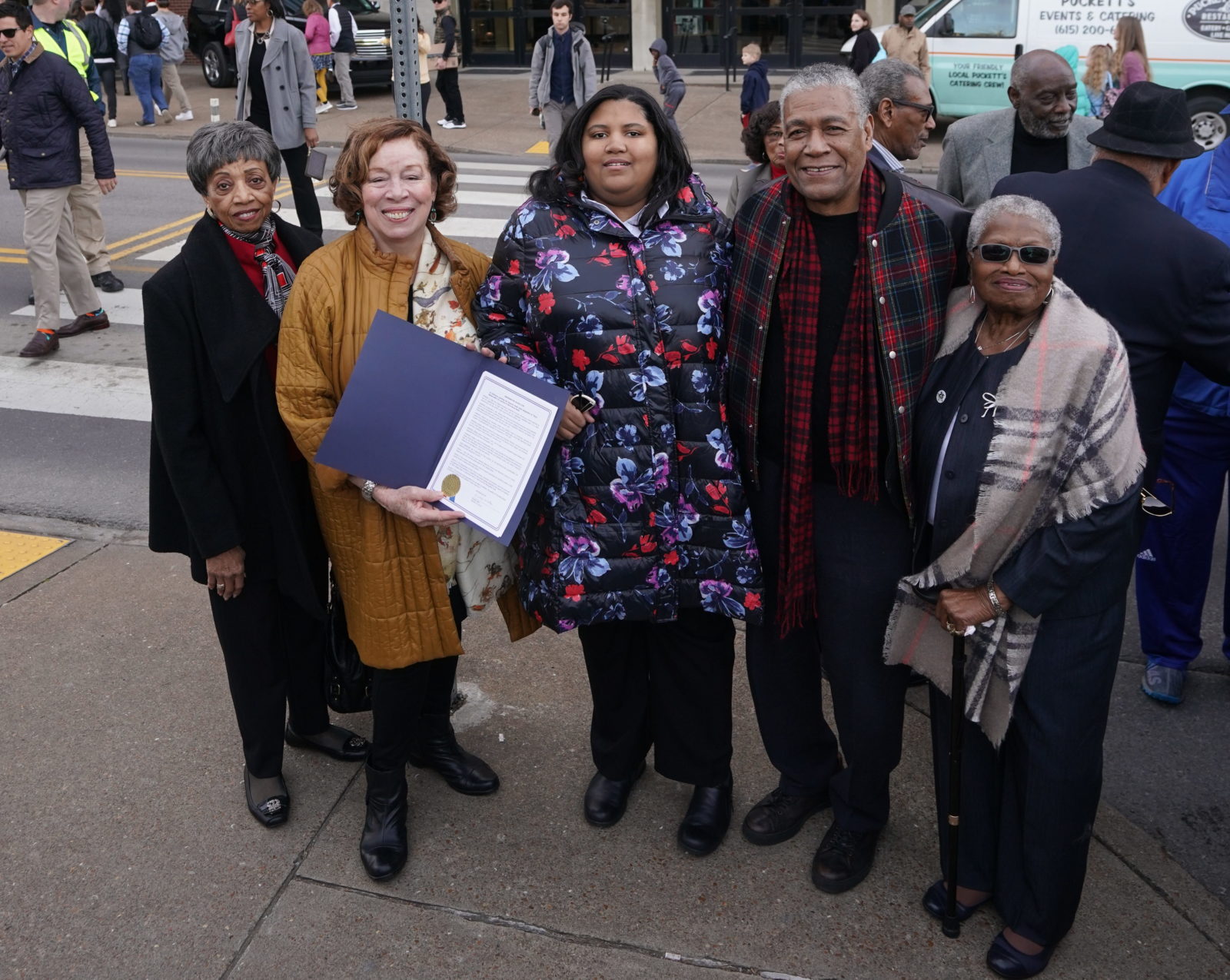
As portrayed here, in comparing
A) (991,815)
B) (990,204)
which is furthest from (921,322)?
(991,815)

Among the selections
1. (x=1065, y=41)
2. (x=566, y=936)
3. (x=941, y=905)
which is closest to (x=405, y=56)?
(x=566, y=936)

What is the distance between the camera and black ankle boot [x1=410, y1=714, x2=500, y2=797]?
356cm

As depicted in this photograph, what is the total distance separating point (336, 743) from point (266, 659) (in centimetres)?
49

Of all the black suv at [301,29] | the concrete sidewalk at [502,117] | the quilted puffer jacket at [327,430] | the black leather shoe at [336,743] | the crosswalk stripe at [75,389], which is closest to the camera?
the quilted puffer jacket at [327,430]

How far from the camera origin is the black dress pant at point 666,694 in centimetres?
322

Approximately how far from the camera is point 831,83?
2744mm

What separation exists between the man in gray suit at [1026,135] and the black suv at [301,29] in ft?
49.7

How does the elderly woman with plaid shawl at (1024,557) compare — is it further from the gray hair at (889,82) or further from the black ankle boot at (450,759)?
the gray hair at (889,82)

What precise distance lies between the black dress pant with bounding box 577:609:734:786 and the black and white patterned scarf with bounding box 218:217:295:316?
1201 millimetres

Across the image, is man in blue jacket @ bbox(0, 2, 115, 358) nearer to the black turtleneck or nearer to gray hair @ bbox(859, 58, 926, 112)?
gray hair @ bbox(859, 58, 926, 112)

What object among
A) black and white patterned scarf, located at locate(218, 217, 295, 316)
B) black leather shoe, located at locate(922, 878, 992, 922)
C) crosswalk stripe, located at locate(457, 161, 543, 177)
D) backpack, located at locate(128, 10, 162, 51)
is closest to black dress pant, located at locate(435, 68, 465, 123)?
crosswalk stripe, located at locate(457, 161, 543, 177)

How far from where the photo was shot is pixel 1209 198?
3.78 m

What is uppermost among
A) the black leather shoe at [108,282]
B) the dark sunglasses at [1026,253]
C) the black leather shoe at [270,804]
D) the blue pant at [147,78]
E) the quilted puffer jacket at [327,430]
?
the blue pant at [147,78]

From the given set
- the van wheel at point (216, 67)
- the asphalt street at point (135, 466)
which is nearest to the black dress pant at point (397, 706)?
the asphalt street at point (135, 466)
